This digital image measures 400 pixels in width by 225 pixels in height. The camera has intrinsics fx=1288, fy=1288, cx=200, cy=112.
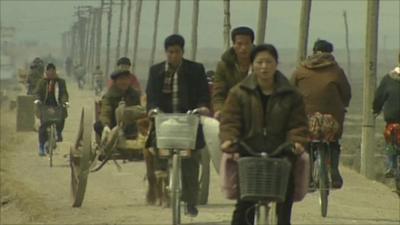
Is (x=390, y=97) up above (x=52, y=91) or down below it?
above

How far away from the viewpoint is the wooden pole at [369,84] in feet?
75.5

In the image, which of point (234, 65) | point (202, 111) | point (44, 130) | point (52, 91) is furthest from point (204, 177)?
point (44, 130)

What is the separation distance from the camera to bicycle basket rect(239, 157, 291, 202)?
364 inches

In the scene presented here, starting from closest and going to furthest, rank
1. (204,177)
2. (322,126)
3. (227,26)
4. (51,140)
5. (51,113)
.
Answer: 1. (322,126)
2. (204,177)
3. (51,113)
4. (51,140)
5. (227,26)

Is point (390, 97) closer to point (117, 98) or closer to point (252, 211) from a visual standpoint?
point (117, 98)

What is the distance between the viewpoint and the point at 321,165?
15.0 metres

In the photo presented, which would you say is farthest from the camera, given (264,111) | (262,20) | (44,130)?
(262,20)

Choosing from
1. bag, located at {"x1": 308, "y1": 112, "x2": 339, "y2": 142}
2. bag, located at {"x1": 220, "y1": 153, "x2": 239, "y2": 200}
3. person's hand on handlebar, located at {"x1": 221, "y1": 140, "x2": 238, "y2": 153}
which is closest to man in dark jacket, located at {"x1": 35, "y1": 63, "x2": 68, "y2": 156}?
bag, located at {"x1": 308, "y1": 112, "x2": 339, "y2": 142}

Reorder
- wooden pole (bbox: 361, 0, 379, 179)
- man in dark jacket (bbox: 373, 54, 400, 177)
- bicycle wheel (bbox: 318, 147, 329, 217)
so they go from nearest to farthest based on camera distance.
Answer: bicycle wheel (bbox: 318, 147, 329, 217) → man in dark jacket (bbox: 373, 54, 400, 177) → wooden pole (bbox: 361, 0, 379, 179)

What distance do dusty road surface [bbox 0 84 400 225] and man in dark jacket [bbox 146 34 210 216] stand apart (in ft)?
3.00

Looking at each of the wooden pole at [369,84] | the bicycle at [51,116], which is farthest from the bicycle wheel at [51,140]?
the wooden pole at [369,84]

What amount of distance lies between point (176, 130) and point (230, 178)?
2610mm

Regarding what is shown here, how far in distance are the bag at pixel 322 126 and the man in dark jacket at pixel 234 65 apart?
87.6 inches

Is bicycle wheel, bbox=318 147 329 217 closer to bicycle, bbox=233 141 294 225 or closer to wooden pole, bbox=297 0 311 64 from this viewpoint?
bicycle, bbox=233 141 294 225
